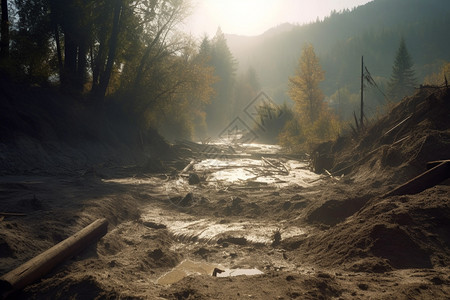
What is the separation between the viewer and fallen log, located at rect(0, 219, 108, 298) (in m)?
4.04

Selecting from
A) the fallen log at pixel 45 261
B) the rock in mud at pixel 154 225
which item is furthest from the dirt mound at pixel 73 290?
the rock in mud at pixel 154 225

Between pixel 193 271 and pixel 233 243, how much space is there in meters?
1.55

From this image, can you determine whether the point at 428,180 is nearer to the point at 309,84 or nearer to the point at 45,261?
the point at 45,261

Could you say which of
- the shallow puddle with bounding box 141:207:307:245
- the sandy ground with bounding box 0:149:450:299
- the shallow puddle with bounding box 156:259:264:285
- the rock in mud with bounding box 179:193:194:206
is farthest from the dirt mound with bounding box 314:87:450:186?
the shallow puddle with bounding box 156:259:264:285

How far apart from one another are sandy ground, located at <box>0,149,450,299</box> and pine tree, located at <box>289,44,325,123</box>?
2813cm

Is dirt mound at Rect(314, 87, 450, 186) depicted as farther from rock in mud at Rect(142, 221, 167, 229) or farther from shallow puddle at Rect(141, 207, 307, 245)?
rock in mud at Rect(142, 221, 167, 229)

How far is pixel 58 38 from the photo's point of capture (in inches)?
779

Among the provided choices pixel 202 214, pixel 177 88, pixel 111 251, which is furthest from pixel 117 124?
pixel 111 251

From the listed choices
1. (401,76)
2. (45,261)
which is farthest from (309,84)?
(401,76)

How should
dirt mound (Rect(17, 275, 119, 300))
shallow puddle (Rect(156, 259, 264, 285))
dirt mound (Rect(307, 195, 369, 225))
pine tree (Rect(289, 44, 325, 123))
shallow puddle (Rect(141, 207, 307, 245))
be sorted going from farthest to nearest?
pine tree (Rect(289, 44, 325, 123))
dirt mound (Rect(307, 195, 369, 225))
shallow puddle (Rect(141, 207, 307, 245))
shallow puddle (Rect(156, 259, 264, 285))
dirt mound (Rect(17, 275, 119, 300))

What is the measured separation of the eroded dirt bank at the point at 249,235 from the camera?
169 inches

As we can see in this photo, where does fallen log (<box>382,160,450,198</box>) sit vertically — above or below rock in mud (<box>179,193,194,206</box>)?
above

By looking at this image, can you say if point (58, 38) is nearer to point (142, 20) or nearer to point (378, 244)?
point (142, 20)

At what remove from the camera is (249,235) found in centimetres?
775
